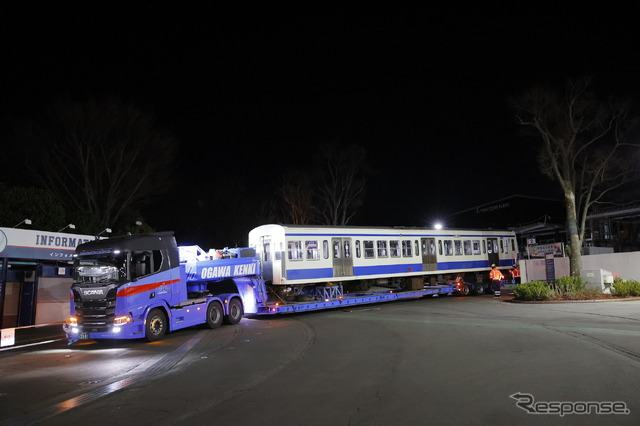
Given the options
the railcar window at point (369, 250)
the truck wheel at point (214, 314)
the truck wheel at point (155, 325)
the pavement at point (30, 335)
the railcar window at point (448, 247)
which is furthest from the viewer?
the railcar window at point (448, 247)

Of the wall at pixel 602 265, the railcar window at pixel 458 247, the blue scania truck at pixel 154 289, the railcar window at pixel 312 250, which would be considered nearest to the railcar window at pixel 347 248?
the railcar window at pixel 312 250

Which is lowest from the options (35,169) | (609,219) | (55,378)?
(55,378)

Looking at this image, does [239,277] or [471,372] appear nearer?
[471,372]

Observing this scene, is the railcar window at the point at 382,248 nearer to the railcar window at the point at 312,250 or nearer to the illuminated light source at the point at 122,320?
the railcar window at the point at 312,250

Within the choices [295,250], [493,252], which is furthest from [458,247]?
[295,250]

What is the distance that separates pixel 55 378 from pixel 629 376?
9788 millimetres

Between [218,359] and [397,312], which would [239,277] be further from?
[218,359]

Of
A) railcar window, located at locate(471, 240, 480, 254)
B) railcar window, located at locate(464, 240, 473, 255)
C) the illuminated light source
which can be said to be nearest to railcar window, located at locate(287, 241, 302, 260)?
the illuminated light source

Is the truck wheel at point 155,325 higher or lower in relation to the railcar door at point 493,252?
lower

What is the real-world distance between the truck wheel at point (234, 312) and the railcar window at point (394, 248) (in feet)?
28.7

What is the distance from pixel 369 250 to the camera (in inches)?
846

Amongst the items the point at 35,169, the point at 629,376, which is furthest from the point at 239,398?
the point at 35,169

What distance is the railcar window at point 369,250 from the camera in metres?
21.3

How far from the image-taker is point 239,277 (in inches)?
672
